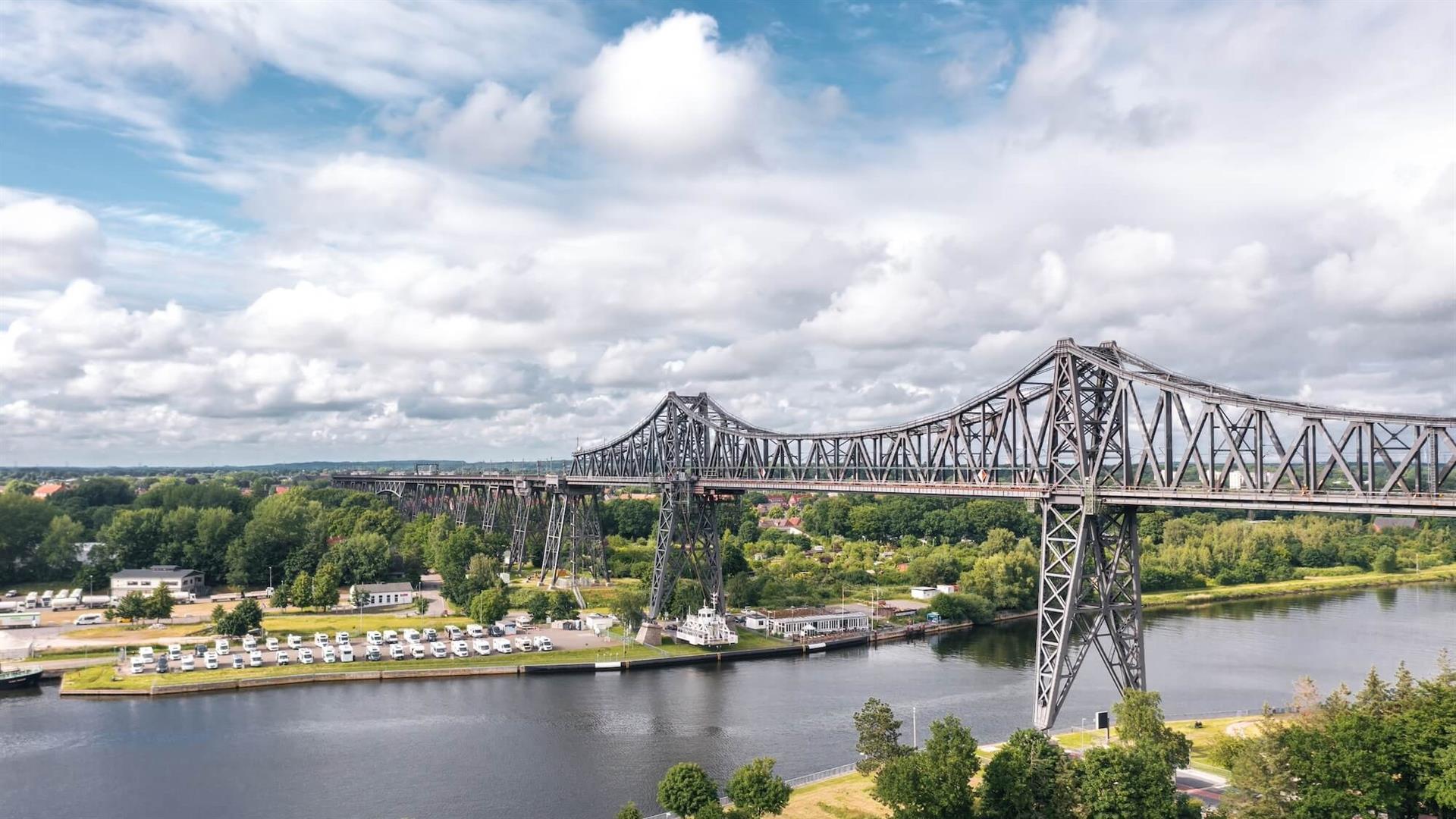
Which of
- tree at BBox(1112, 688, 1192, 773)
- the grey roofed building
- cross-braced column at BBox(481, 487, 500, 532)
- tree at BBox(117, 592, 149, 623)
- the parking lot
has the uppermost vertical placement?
cross-braced column at BBox(481, 487, 500, 532)

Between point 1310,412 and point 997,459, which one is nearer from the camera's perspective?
point 1310,412

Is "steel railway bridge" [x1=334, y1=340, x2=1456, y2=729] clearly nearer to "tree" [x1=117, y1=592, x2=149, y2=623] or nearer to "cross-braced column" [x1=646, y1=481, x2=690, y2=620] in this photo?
"cross-braced column" [x1=646, y1=481, x2=690, y2=620]

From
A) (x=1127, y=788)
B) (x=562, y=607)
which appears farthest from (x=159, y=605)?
(x=1127, y=788)

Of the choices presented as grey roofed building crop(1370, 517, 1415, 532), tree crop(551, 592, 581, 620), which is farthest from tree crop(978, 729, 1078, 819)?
grey roofed building crop(1370, 517, 1415, 532)

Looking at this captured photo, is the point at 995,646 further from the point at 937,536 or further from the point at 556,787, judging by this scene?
the point at 937,536

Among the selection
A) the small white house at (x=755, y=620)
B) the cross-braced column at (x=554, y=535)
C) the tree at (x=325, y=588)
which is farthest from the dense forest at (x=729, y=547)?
the cross-braced column at (x=554, y=535)

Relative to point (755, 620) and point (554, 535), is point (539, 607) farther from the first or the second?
point (554, 535)

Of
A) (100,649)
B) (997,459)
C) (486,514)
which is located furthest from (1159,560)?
(100,649)
